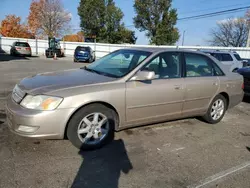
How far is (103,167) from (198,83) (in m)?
2.48

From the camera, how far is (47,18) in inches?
1763

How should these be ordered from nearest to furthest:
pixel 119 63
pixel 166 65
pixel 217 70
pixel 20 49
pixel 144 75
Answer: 1. pixel 144 75
2. pixel 166 65
3. pixel 119 63
4. pixel 217 70
5. pixel 20 49

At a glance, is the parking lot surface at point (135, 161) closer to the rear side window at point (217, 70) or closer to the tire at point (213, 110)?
the tire at point (213, 110)

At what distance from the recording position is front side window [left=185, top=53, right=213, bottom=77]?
4179 mm

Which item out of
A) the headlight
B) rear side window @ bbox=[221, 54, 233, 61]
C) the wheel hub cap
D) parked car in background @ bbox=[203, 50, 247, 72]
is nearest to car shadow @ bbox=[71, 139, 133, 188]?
the headlight

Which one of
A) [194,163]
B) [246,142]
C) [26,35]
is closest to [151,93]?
[194,163]

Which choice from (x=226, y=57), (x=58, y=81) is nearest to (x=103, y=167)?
(x=58, y=81)

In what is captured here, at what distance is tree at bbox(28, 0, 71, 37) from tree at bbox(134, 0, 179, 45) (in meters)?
20.8

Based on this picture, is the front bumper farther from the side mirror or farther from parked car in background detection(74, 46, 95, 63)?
parked car in background detection(74, 46, 95, 63)

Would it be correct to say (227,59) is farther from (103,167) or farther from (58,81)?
(103,167)

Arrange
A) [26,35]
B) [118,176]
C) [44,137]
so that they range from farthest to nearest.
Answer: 1. [26,35]
2. [44,137]
3. [118,176]

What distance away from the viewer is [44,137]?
294 cm

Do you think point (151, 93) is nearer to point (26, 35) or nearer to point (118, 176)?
point (118, 176)

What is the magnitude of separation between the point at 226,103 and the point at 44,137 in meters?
3.97
